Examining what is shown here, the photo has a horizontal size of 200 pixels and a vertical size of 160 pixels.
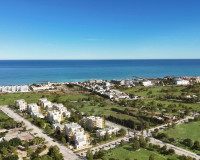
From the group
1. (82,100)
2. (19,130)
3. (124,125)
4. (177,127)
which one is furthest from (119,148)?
(82,100)

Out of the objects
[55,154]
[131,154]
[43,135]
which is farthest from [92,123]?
[55,154]

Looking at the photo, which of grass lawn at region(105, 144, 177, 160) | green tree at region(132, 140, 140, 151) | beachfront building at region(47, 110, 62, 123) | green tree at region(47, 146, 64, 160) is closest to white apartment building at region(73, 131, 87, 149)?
green tree at region(47, 146, 64, 160)

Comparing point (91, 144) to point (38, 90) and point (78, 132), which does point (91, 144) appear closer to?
point (78, 132)

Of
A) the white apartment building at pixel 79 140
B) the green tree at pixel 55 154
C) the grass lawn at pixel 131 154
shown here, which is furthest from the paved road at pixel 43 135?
the grass lawn at pixel 131 154

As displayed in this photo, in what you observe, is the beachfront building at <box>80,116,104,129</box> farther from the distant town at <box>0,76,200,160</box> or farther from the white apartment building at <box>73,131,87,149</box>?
the white apartment building at <box>73,131,87,149</box>

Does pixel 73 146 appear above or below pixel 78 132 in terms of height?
below
